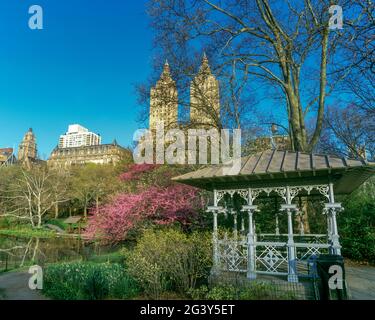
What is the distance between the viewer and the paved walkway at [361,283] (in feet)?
22.1

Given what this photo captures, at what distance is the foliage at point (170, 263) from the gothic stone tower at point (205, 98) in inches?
334

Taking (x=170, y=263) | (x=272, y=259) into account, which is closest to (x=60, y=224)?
(x=170, y=263)

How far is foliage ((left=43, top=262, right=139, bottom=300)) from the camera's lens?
7.62m

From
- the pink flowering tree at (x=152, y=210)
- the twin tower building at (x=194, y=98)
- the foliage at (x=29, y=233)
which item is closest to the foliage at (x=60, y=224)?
the foliage at (x=29, y=233)

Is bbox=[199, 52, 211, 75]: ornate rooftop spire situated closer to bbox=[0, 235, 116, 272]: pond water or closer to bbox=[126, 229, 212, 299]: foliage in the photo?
bbox=[126, 229, 212, 299]: foliage

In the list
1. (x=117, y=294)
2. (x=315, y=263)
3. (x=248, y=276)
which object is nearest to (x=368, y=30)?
(x=315, y=263)

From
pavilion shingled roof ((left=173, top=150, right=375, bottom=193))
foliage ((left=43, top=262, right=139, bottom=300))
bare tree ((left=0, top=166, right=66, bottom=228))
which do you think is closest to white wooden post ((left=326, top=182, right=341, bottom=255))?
pavilion shingled roof ((left=173, top=150, right=375, bottom=193))

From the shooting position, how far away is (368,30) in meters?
6.89

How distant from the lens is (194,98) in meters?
16.0

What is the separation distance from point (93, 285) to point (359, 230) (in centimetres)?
991

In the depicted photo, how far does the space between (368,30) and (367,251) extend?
824cm

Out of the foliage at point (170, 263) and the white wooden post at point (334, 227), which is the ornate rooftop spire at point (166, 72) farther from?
the white wooden post at point (334, 227)

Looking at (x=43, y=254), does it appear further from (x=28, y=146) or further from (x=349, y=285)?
(x=28, y=146)

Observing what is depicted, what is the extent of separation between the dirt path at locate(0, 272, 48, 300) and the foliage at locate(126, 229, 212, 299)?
8.71 feet
